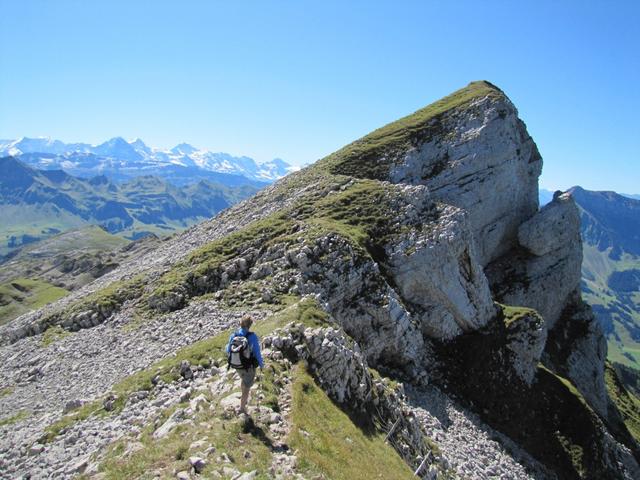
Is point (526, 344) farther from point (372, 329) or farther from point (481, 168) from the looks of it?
point (481, 168)

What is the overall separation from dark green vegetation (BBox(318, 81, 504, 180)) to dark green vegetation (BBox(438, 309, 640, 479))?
31.3m

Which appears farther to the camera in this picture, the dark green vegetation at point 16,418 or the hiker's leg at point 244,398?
the dark green vegetation at point 16,418

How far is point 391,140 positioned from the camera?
78812 millimetres

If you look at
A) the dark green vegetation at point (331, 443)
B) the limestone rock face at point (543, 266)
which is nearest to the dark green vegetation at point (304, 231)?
the dark green vegetation at point (331, 443)

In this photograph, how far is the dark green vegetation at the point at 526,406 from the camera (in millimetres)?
48906

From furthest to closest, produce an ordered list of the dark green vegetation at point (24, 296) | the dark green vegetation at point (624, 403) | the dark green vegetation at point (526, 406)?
the dark green vegetation at point (24, 296) < the dark green vegetation at point (624, 403) < the dark green vegetation at point (526, 406)

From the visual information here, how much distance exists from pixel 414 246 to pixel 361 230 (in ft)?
22.1

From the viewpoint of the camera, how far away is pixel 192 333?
115 ft

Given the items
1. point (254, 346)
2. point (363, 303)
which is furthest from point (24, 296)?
point (254, 346)

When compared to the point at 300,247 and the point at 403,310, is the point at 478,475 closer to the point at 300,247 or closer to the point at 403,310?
the point at 403,310

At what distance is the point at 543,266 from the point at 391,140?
35178 millimetres

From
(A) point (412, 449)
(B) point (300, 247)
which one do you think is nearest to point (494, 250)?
(B) point (300, 247)

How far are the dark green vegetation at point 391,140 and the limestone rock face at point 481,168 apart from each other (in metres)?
1.51

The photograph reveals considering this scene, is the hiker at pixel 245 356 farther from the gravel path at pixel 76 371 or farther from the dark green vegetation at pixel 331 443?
the gravel path at pixel 76 371
